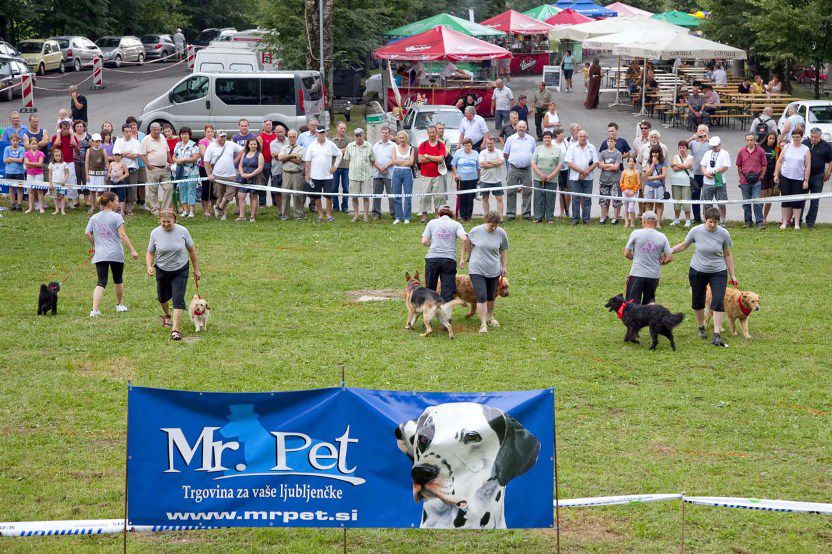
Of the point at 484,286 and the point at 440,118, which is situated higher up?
the point at 440,118

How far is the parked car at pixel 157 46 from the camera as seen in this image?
56750 mm

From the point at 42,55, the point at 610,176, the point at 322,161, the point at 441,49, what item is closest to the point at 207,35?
the point at 42,55

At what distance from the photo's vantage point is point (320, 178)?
20.1 m

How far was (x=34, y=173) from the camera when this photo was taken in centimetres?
2089

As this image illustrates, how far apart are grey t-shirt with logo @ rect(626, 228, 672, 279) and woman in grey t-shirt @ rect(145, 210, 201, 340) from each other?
5489 mm

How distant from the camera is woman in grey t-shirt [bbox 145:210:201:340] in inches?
484

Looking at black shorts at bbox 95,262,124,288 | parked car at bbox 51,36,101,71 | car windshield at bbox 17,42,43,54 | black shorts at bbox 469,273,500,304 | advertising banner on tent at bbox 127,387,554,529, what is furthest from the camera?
parked car at bbox 51,36,101,71

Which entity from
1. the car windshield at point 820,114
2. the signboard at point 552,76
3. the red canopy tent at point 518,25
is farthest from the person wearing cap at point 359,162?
the signboard at point 552,76

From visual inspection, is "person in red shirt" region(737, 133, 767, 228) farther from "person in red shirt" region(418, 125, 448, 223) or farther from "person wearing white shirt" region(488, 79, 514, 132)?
"person wearing white shirt" region(488, 79, 514, 132)

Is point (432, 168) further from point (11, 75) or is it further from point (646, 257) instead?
point (11, 75)

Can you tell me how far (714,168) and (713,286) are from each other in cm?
703

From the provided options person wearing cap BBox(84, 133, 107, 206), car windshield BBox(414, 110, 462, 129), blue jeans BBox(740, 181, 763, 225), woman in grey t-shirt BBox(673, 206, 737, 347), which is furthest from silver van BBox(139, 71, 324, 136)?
woman in grey t-shirt BBox(673, 206, 737, 347)

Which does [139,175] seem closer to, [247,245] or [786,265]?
[247,245]

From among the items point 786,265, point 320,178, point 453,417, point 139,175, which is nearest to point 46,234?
point 139,175
